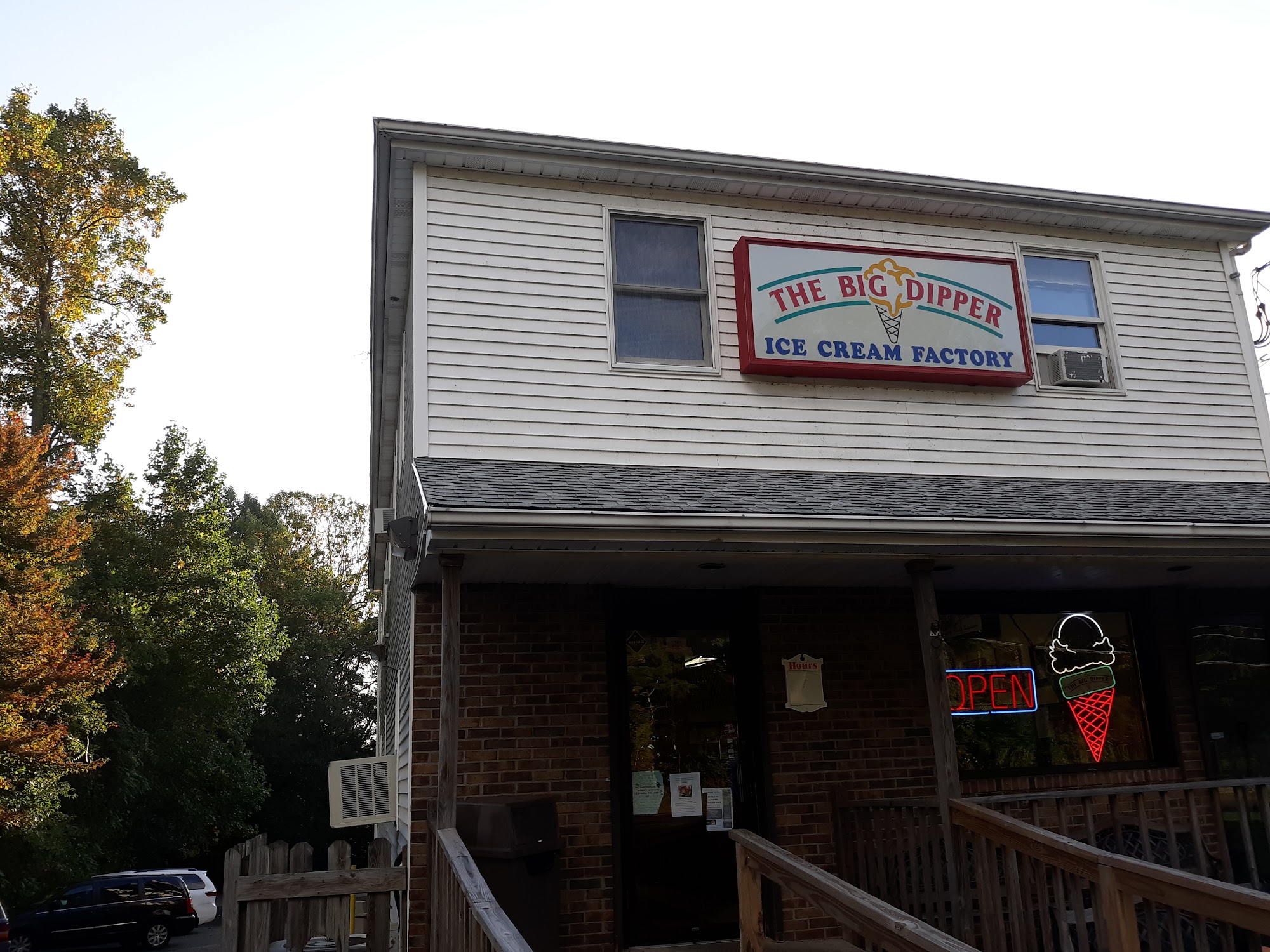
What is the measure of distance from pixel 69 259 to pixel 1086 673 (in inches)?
981

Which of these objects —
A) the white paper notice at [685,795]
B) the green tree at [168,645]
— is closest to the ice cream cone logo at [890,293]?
the white paper notice at [685,795]

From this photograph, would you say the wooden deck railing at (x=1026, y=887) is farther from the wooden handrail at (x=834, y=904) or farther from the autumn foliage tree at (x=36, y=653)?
the autumn foliage tree at (x=36, y=653)

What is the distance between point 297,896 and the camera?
6355mm

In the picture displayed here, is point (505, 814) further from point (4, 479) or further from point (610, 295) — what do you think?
point (4, 479)

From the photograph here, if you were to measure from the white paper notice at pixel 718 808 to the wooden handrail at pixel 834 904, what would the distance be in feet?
6.68

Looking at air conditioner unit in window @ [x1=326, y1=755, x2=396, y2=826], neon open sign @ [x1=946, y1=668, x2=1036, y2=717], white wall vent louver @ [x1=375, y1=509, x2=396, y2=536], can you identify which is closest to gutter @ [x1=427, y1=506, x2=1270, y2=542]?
neon open sign @ [x1=946, y1=668, x2=1036, y2=717]

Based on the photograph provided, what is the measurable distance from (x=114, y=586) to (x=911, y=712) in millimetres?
22194

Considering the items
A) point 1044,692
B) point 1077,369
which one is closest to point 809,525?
point 1044,692

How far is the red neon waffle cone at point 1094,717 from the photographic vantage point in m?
8.06

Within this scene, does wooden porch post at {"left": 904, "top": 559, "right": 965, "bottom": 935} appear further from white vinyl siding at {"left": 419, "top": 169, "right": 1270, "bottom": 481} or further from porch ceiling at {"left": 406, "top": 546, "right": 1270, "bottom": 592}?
white vinyl siding at {"left": 419, "top": 169, "right": 1270, "bottom": 481}

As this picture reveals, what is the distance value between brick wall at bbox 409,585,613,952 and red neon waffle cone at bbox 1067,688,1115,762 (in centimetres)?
399

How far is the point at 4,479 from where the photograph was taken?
1986 centimetres

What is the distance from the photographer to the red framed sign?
316 inches

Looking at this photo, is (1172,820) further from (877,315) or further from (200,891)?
(200,891)
